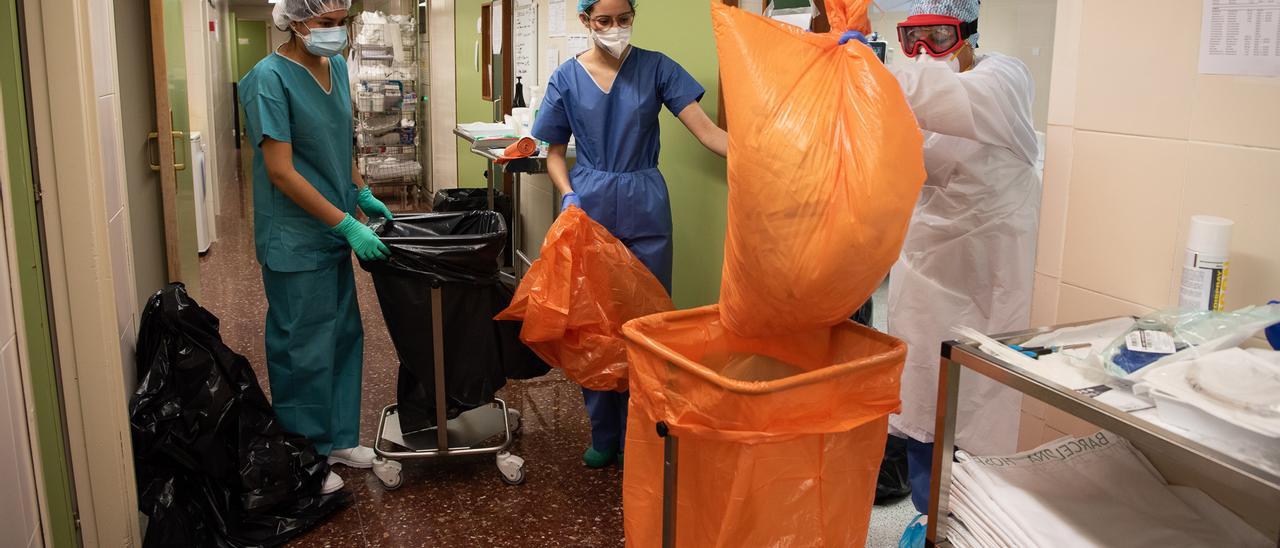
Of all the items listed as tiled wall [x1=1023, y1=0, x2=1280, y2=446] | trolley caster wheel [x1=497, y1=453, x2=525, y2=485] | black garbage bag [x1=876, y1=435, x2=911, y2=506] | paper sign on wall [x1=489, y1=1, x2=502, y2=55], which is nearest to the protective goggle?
tiled wall [x1=1023, y1=0, x2=1280, y2=446]

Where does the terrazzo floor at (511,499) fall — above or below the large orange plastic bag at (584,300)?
below

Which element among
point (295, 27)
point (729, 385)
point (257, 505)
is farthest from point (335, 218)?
point (729, 385)

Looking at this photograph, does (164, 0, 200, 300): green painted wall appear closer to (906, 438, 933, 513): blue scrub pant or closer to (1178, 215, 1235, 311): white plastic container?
(906, 438, 933, 513): blue scrub pant

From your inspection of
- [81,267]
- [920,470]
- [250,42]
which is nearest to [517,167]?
[81,267]

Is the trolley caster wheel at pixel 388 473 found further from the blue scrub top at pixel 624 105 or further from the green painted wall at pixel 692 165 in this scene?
the green painted wall at pixel 692 165

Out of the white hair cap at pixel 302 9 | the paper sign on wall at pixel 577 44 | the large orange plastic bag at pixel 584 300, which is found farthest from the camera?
the paper sign on wall at pixel 577 44

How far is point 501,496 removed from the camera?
8.48 ft

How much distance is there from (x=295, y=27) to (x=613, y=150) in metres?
0.89

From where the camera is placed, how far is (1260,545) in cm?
117

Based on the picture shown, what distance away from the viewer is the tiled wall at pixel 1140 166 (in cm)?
121

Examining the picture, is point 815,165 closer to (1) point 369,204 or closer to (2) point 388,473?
(2) point 388,473

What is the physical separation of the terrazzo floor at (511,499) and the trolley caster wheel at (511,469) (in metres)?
0.02

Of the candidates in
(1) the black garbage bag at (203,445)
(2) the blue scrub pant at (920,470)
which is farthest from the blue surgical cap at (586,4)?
(2) the blue scrub pant at (920,470)

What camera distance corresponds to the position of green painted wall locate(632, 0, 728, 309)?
285 cm
